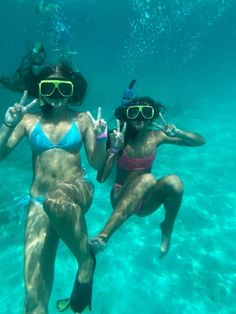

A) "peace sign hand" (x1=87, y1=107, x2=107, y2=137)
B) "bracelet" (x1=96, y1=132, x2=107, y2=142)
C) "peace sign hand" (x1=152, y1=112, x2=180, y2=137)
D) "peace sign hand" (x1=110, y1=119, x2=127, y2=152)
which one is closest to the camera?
"peace sign hand" (x1=87, y1=107, x2=107, y2=137)

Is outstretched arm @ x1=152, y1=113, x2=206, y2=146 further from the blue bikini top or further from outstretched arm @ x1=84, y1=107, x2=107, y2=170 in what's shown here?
the blue bikini top

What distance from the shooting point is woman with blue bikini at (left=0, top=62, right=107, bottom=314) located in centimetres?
481

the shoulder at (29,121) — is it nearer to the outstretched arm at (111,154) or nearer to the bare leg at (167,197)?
the outstretched arm at (111,154)

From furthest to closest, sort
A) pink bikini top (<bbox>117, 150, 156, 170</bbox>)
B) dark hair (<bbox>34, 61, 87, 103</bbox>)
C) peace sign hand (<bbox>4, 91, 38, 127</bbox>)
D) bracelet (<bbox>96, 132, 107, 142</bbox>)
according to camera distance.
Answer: pink bikini top (<bbox>117, 150, 156, 170</bbox>), dark hair (<bbox>34, 61, 87, 103</bbox>), bracelet (<bbox>96, 132, 107, 142</bbox>), peace sign hand (<bbox>4, 91, 38, 127</bbox>)

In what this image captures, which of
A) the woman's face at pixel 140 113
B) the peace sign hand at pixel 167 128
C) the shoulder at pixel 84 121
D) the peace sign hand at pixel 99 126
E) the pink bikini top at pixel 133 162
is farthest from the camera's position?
the pink bikini top at pixel 133 162

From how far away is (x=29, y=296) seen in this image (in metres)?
5.05

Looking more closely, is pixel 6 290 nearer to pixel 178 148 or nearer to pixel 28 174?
pixel 28 174

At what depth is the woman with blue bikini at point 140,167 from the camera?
5859 mm

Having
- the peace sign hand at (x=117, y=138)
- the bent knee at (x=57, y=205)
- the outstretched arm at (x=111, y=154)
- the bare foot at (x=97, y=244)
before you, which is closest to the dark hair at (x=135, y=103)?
the outstretched arm at (x=111, y=154)

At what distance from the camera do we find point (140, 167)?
657 cm

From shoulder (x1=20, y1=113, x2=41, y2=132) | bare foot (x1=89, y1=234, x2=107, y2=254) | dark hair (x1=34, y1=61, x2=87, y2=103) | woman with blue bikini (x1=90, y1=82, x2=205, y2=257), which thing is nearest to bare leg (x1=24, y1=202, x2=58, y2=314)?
bare foot (x1=89, y1=234, x2=107, y2=254)

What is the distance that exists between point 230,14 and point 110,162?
61712mm

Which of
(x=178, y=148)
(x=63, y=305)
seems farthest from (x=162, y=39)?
(x=63, y=305)

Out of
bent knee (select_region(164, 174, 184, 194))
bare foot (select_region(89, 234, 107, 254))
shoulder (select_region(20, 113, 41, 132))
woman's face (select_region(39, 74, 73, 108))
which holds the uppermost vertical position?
woman's face (select_region(39, 74, 73, 108))
